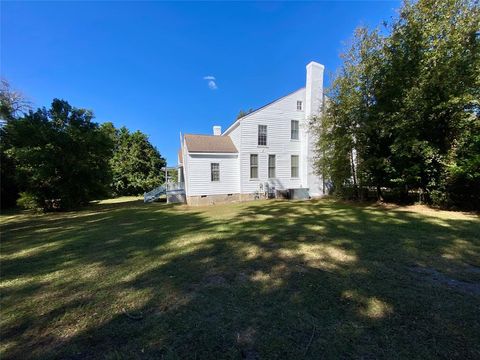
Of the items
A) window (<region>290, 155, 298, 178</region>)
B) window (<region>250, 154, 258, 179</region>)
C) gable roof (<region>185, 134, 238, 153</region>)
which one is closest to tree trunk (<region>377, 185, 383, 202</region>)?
window (<region>290, 155, 298, 178</region>)

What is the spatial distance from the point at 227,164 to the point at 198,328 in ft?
43.5

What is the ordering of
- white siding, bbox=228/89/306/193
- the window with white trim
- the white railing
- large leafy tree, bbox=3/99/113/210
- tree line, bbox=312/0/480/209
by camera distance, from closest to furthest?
tree line, bbox=312/0/480/209 → large leafy tree, bbox=3/99/113/210 → white siding, bbox=228/89/306/193 → the window with white trim → the white railing

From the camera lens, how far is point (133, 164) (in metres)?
27.0

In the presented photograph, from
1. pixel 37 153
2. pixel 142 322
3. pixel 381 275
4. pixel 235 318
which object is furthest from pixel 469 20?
pixel 37 153

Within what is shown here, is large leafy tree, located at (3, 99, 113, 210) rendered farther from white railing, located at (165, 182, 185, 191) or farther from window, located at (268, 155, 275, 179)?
window, located at (268, 155, 275, 179)

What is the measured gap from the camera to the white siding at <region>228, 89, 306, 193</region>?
1513 cm

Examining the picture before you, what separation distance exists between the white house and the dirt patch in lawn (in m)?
12.2

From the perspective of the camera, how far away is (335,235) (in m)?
5.43

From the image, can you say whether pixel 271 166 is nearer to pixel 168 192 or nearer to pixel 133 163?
pixel 168 192

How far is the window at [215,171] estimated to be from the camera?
14.8 meters

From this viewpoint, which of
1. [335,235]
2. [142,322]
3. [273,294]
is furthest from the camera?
[335,235]

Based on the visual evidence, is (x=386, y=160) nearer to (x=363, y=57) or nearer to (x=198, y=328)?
(x=363, y=57)

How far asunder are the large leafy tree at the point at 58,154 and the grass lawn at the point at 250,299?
1016 cm

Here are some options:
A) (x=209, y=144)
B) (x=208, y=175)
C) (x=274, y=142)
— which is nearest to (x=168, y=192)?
(x=208, y=175)
